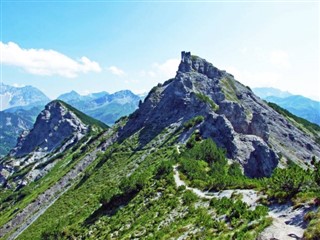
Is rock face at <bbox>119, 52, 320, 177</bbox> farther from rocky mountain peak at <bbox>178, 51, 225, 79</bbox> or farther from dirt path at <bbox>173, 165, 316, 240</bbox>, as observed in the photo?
dirt path at <bbox>173, 165, 316, 240</bbox>

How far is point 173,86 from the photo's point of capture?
490 feet

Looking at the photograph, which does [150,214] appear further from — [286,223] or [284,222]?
[286,223]

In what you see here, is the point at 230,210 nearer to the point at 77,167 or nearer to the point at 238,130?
the point at 238,130

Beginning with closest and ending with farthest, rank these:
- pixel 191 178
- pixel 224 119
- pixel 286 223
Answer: pixel 286 223
pixel 191 178
pixel 224 119

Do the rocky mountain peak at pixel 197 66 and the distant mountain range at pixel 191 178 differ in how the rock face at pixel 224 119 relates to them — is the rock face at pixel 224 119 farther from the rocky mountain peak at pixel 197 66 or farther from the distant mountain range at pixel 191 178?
the distant mountain range at pixel 191 178

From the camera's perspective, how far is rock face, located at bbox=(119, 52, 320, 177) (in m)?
86.6

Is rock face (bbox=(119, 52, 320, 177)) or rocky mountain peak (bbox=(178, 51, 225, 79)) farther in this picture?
rocky mountain peak (bbox=(178, 51, 225, 79))

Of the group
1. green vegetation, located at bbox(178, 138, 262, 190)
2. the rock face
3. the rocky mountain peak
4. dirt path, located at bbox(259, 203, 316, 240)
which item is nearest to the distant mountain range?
dirt path, located at bbox(259, 203, 316, 240)

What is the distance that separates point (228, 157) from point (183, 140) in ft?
62.3

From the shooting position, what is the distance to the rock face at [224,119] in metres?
86.6

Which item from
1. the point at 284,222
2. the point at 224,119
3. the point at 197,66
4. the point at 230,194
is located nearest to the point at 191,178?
the point at 230,194

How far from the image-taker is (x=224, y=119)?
9294 cm

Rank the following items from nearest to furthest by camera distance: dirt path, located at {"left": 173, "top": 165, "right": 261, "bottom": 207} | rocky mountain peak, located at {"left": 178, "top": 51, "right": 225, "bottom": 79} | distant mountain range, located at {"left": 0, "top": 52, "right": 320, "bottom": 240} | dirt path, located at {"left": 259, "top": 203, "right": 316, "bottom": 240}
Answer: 1. dirt path, located at {"left": 259, "top": 203, "right": 316, "bottom": 240}
2. distant mountain range, located at {"left": 0, "top": 52, "right": 320, "bottom": 240}
3. dirt path, located at {"left": 173, "top": 165, "right": 261, "bottom": 207}
4. rocky mountain peak, located at {"left": 178, "top": 51, "right": 225, "bottom": 79}

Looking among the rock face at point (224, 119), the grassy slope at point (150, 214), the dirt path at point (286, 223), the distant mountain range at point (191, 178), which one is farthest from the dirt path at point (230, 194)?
the rock face at point (224, 119)
